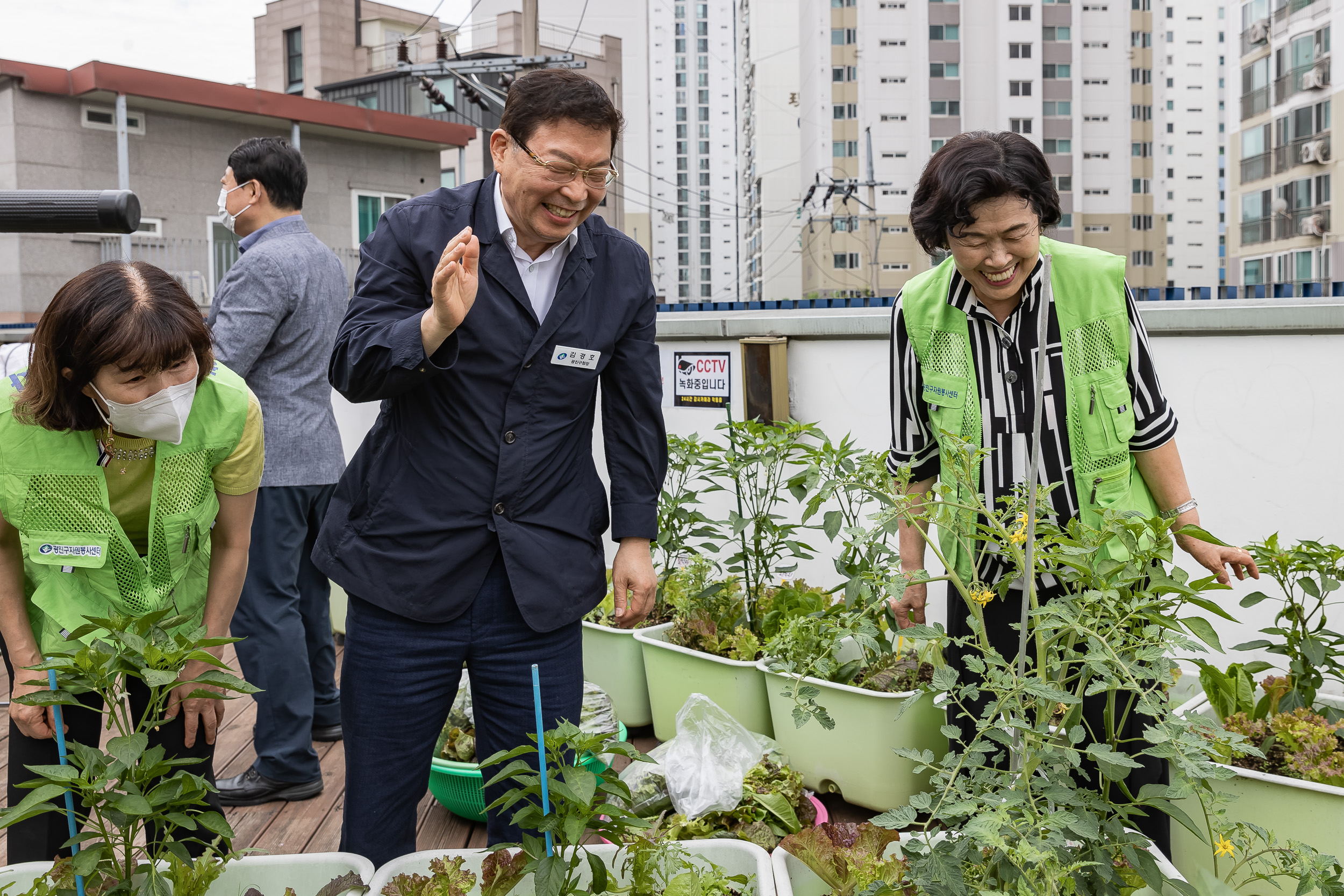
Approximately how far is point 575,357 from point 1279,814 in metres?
1.29

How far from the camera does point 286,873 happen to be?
129cm

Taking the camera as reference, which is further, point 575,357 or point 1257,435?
point 1257,435

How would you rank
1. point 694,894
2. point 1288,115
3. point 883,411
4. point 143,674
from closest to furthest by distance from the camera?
point 143,674 < point 694,894 < point 883,411 < point 1288,115

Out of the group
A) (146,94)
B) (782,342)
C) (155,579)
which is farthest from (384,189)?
(155,579)

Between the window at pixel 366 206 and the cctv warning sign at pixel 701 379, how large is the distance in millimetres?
12819

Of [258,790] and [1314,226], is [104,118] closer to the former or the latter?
[258,790]

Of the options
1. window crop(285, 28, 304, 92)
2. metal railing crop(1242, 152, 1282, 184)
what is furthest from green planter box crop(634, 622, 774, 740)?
metal railing crop(1242, 152, 1282, 184)

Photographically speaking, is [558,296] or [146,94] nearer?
[558,296]

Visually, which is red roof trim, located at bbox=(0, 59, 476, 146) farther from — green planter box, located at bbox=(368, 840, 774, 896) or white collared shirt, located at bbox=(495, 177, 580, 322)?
green planter box, located at bbox=(368, 840, 774, 896)

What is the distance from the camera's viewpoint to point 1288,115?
33.2m

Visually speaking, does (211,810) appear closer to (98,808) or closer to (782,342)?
(98,808)

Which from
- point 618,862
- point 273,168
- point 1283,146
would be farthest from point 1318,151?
point 618,862

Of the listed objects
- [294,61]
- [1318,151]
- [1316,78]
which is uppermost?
[294,61]

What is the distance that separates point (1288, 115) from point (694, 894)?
39.1 meters
